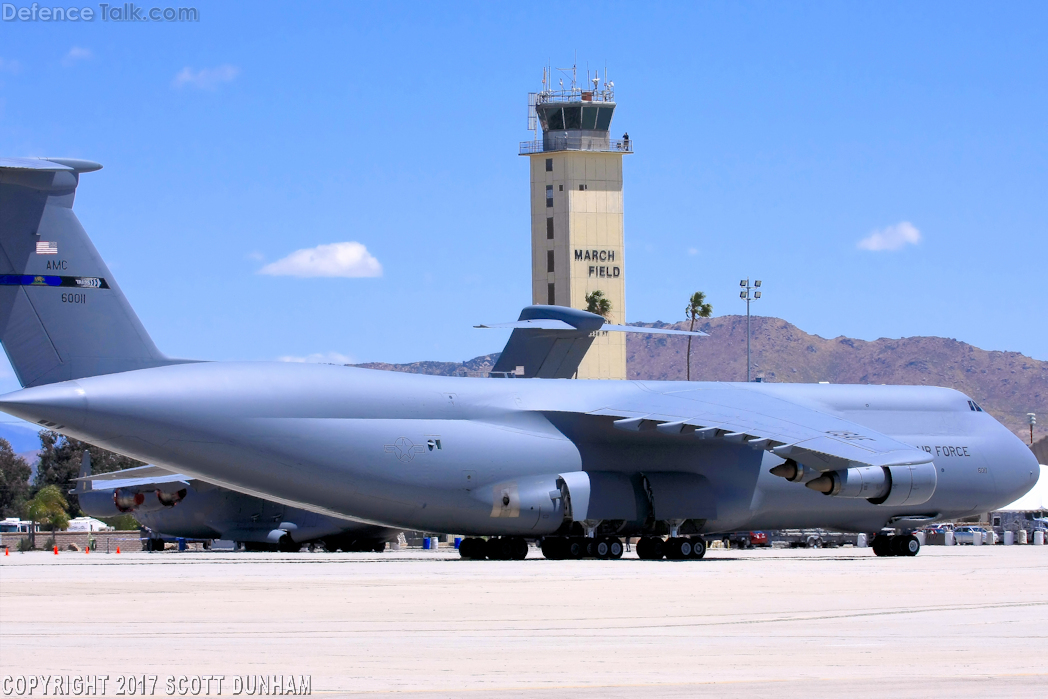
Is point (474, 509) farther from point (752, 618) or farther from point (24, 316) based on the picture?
point (752, 618)

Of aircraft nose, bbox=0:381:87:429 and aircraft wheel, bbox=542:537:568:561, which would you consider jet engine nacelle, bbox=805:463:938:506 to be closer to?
aircraft wheel, bbox=542:537:568:561

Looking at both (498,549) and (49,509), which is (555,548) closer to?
(498,549)

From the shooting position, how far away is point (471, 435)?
23750 millimetres

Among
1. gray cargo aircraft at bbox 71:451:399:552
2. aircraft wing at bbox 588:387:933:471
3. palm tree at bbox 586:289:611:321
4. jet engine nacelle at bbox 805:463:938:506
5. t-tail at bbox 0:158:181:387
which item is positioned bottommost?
gray cargo aircraft at bbox 71:451:399:552

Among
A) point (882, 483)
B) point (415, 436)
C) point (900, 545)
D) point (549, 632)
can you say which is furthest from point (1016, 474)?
point (549, 632)

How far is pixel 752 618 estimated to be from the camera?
1206 cm

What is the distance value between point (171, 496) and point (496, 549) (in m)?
10.6

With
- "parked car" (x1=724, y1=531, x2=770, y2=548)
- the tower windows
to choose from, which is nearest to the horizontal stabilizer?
"parked car" (x1=724, y1=531, x2=770, y2=548)

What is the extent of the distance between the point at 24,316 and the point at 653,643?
13.9 meters

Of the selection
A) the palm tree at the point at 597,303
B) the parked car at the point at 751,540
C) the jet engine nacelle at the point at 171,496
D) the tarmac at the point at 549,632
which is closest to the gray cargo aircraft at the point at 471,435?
the tarmac at the point at 549,632

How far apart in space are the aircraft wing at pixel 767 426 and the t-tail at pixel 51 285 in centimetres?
886

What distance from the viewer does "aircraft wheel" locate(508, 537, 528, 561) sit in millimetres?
25094

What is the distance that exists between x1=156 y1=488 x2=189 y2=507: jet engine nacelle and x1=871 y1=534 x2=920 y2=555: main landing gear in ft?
53.0

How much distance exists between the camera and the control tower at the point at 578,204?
66.2m
